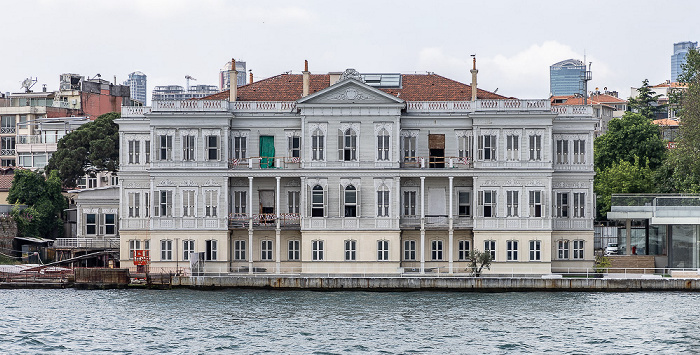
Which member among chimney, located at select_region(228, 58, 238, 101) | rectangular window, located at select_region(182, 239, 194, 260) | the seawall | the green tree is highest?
chimney, located at select_region(228, 58, 238, 101)

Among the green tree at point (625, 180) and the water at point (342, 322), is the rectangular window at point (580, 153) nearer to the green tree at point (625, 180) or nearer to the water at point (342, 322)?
the water at point (342, 322)

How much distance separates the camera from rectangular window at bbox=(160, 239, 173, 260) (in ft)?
212

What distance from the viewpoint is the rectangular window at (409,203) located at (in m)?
65.3

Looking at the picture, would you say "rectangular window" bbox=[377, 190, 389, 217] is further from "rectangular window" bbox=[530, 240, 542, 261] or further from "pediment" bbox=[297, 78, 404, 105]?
"rectangular window" bbox=[530, 240, 542, 261]

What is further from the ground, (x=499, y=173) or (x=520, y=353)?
(x=499, y=173)

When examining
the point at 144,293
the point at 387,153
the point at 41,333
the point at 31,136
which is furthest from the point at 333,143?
the point at 31,136

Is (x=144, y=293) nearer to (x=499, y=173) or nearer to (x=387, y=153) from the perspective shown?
(x=387, y=153)

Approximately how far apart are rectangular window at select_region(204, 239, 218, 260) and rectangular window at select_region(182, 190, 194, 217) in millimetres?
1741

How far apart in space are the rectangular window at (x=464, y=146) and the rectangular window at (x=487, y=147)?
1.28 m

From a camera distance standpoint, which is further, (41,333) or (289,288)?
(289,288)

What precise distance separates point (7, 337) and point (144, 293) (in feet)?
43.7

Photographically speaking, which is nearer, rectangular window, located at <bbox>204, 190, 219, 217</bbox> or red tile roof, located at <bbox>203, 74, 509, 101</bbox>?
rectangular window, located at <bbox>204, 190, 219, 217</bbox>

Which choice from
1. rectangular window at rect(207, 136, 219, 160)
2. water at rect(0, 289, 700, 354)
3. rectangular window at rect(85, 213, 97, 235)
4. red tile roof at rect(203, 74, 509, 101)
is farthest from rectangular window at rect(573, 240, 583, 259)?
rectangular window at rect(85, 213, 97, 235)

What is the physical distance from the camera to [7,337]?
45.8 meters
